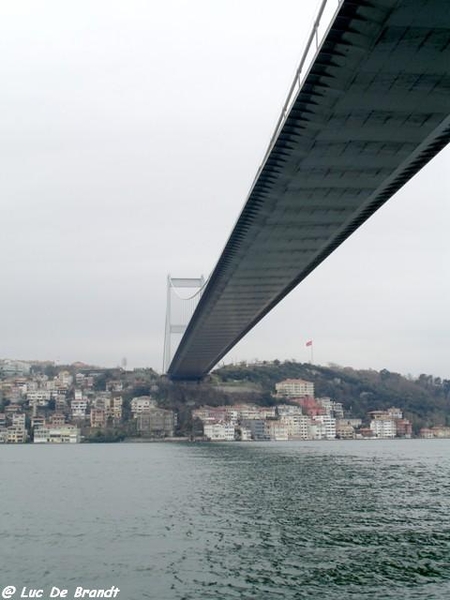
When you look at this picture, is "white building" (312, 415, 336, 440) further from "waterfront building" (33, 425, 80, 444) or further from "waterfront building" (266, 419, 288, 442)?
"waterfront building" (33, 425, 80, 444)

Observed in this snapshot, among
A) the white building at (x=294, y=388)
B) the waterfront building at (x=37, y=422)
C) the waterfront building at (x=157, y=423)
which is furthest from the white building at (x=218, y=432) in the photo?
the white building at (x=294, y=388)

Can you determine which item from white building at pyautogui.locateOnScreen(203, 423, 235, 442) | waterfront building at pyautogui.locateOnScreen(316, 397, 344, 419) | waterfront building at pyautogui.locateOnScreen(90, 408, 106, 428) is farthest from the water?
waterfront building at pyautogui.locateOnScreen(316, 397, 344, 419)

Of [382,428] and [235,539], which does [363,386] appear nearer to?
[382,428]

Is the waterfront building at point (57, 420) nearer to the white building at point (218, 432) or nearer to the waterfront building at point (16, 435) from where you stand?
the waterfront building at point (16, 435)

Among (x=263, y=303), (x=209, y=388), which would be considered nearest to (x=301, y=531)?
(x=263, y=303)

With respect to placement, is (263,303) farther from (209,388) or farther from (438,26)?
(209,388)

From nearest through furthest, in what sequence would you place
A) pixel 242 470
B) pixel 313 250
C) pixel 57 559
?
pixel 57 559, pixel 313 250, pixel 242 470

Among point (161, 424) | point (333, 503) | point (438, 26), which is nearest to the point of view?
point (438, 26)

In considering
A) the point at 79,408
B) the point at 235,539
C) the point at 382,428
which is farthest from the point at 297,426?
the point at 235,539
